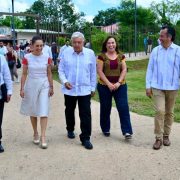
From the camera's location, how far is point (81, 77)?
20.2 ft

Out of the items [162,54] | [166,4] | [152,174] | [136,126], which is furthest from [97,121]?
[166,4]

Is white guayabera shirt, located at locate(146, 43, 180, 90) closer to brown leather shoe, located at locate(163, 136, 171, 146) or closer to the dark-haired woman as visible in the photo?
the dark-haired woman

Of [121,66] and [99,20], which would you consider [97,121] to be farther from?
[99,20]

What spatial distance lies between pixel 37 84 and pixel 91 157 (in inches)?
55.4

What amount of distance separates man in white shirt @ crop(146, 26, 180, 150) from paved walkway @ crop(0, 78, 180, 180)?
1.42 ft

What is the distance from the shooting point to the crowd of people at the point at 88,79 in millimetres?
6020

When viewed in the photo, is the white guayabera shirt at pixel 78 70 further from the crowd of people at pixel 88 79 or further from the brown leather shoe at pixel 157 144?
the brown leather shoe at pixel 157 144

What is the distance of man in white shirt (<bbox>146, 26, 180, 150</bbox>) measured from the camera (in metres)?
5.99

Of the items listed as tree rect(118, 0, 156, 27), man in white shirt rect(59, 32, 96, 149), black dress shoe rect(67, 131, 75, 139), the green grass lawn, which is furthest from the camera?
tree rect(118, 0, 156, 27)

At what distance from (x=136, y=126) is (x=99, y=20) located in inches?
3351

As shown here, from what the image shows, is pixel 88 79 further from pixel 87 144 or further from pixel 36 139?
pixel 36 139

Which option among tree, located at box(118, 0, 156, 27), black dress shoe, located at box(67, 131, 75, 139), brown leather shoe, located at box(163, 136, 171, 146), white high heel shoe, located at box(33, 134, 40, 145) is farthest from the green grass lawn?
tree, located at box(118, 0, 156, 27)

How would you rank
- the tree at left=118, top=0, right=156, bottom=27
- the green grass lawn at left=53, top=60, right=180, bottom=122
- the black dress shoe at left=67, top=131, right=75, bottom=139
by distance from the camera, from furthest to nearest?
1. the tree at left=118, top=0, right=156, bottom=27
2. the green grass lawn at left=53, top=60, right=180, bottom=122
3. the black dress shoe at left=67, top=131, right=75, bottom=139

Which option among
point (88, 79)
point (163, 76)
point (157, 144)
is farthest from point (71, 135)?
point (163, 76)
